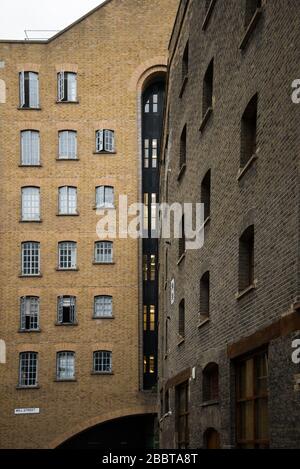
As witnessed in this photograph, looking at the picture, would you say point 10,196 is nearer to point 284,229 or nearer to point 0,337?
point 0,337

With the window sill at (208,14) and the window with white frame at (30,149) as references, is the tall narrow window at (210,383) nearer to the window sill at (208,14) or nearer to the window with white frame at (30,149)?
the window sill at (208,14)

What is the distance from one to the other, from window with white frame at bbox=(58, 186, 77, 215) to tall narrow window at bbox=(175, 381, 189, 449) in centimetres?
1655

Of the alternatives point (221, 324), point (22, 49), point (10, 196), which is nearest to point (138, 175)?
point (10, 196)

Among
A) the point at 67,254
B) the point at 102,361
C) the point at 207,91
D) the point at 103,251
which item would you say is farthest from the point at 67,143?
the point at 207,91

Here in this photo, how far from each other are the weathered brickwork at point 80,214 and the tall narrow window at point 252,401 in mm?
22026

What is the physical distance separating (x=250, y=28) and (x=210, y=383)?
317 inches

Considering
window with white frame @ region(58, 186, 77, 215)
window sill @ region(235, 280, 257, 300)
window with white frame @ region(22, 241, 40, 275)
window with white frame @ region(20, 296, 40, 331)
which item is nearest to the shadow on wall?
window with white frame @ region(58, 186, 77, 215)

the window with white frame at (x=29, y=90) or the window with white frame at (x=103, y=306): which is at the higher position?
the window with white frame at (x=29, y=90)

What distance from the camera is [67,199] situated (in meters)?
36.6

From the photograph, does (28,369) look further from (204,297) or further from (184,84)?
(204,297)

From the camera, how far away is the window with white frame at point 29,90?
36906mm

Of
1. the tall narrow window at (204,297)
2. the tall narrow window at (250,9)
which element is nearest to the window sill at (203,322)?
the tall narrow window at (204,297)

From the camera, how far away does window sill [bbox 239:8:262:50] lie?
12.7 meters

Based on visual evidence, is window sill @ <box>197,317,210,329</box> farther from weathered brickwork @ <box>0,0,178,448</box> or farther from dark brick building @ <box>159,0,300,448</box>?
weathered brickwork @ <box>0,0,178,448</box>
